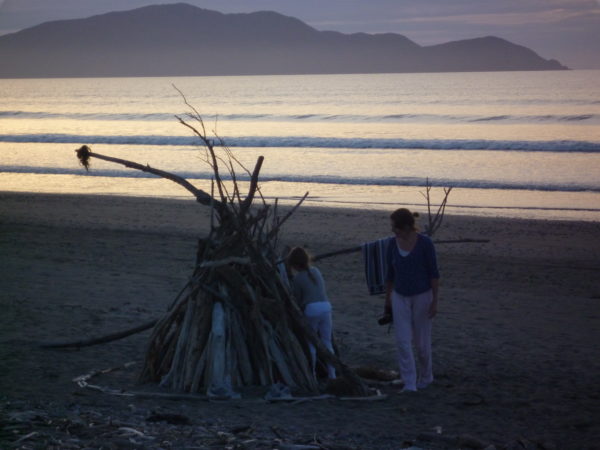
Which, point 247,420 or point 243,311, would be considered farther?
point 243,311

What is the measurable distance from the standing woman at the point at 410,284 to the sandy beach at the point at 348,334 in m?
0.52

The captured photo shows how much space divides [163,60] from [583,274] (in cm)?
18199

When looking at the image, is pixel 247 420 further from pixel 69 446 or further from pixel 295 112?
pixel 295 112

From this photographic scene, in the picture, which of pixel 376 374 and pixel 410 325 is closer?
pixel 410 325

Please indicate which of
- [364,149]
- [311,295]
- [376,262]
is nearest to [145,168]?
[311,295]

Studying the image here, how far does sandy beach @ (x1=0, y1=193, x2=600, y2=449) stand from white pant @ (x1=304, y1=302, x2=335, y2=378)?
→ 594 millimetres

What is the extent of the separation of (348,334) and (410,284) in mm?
2707

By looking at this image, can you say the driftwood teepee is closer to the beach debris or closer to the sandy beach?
the sandy beach

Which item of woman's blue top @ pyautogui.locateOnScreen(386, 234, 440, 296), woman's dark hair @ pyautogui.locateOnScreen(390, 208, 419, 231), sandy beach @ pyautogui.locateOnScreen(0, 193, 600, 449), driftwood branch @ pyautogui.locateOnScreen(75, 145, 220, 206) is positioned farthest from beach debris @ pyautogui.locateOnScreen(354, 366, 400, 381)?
driftwood branch @ pyautogui.locateOnScreen(75, 145, 220, 206)

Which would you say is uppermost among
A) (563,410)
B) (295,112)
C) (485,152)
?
(295,112)

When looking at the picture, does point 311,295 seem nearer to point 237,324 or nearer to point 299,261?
point 299,261

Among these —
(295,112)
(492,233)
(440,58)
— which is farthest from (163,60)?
(492,233)

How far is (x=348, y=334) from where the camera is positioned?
32.9 ft

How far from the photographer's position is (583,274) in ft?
45.3
